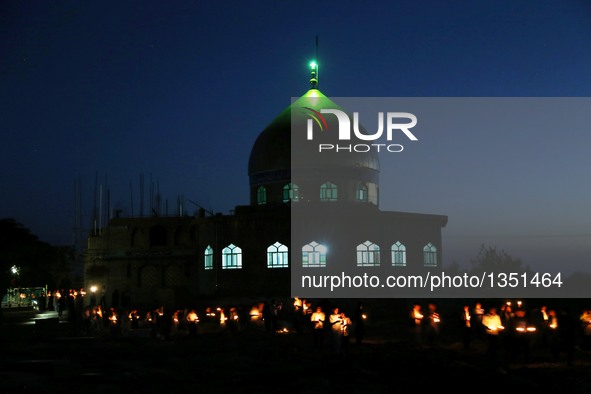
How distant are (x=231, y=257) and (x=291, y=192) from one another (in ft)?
17.0

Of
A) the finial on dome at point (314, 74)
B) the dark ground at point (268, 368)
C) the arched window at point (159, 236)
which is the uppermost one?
the finial on dome at point (314, 74)

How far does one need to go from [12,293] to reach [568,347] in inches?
1607

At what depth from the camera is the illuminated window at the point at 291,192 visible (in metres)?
40.2

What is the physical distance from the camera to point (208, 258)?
128 ft

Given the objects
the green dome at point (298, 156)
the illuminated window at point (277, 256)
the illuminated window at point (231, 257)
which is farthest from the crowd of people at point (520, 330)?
the green dome at point (298, 156)

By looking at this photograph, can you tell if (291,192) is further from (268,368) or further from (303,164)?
(268,368)

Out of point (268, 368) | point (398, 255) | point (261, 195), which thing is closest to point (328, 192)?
point (261, 195)

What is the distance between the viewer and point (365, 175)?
41344 millimetres

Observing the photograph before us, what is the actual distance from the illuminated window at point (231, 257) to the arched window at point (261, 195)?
5010mm

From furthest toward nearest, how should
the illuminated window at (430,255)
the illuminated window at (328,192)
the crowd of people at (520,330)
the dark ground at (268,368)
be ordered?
1. the illuminated window at (328,192)
2. the illuminated window at (430,255)
3. the crowd of people at (520,330)
4. the dark ground at (268,368)

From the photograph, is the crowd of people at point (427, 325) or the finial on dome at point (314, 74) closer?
the crowd of people at point (427, 325)

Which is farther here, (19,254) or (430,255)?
(430,255)

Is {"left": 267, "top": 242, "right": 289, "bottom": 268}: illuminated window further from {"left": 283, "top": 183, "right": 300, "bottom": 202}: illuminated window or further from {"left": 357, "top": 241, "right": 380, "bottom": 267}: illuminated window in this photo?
{"left": 283, "top": 183, "right": 300, "bottom": 202}: illuminated window

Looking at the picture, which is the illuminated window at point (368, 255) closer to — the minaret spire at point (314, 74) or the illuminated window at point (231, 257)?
the illuminated window at point (231, 257)
